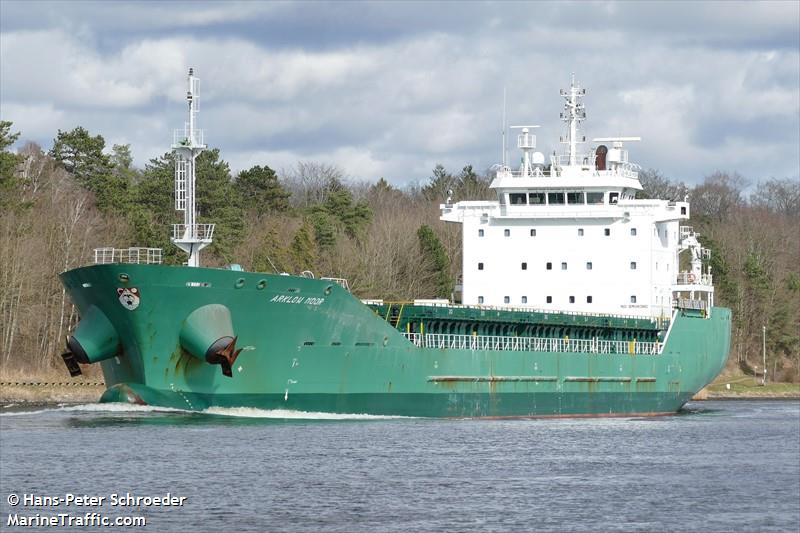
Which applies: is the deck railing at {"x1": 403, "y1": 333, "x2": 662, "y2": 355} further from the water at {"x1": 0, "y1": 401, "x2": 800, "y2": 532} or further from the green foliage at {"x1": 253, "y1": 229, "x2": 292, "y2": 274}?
the green foliage at {"x1": 253, "y1": 229, "x2": 292, "y2": 274}

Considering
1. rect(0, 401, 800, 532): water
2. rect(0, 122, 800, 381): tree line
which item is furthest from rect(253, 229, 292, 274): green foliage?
rect(0, 401, 800, 532): water

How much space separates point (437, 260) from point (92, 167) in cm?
1967

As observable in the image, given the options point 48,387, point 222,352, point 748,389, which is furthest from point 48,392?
point 748,389

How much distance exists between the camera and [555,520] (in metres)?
27.2

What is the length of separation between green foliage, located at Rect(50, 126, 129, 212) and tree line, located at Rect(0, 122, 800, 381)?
8 cm

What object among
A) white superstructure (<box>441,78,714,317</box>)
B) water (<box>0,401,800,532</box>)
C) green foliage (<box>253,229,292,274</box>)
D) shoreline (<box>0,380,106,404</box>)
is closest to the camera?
water (<box>0,401,800,532</box>)

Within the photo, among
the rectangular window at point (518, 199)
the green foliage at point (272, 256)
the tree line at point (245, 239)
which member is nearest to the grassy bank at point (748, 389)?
the tree line at point (245, 239)

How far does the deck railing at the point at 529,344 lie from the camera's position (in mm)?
45750

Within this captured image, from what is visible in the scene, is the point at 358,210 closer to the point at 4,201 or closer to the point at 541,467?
the point at 4,201

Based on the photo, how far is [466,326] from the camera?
1868 inches

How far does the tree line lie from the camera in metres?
65.0

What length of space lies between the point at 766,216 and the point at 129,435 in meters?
89.9

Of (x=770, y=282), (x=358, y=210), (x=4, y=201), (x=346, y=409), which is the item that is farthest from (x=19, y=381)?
(x=770, y=282)

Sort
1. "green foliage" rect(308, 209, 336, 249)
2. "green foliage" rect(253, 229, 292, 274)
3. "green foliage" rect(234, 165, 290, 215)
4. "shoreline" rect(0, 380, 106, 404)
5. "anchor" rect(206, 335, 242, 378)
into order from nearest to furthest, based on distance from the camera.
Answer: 1. "anchor" rect(206, 335, 242, 378)
2. "shoreline" rect(0, 380, 106, 404)
3. "green foliage" rect(253, 229, 292, 274)
4. "green foliage" rect(308, 209, 336, 249)
5. "green foliage" rect(234, 165, 290, 215)
